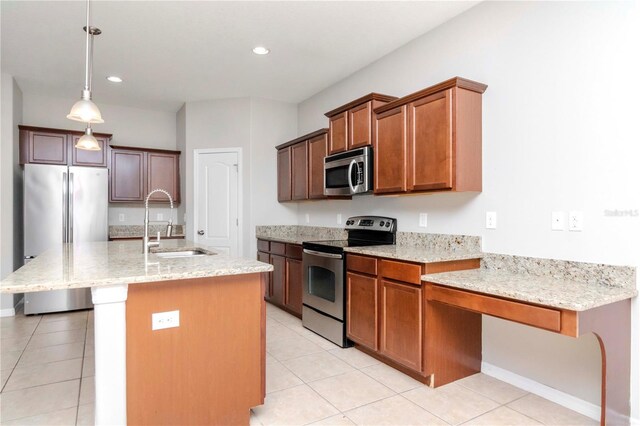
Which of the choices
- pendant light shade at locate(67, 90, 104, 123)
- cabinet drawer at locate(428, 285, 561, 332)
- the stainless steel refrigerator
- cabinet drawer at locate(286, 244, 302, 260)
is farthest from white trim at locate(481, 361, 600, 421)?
the stainless steel refrigerator

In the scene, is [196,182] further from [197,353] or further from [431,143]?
[197,353]

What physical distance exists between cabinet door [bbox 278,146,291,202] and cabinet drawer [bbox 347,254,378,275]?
78.9 inches

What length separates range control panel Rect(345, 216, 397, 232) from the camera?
3613 millimetres

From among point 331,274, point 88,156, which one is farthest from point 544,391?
point 88,156

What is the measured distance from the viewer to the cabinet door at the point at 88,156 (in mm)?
4852

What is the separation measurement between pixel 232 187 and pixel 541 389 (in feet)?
13.8

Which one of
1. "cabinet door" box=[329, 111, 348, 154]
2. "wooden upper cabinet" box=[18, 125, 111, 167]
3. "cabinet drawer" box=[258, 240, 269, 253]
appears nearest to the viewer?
"cabinet door" box=[329, 111, 348, 154]

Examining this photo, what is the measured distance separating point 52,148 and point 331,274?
4.00 m

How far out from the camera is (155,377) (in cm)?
184

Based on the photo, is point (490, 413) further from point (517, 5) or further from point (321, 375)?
point (517, 5)

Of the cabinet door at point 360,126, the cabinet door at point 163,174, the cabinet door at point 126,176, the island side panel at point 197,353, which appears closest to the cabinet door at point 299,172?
the cabinet door at point 360,126

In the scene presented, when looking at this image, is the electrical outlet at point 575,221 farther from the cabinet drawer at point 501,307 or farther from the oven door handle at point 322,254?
the oven door handle at point 322,254

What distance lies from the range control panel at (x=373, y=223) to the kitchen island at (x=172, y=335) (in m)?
1.78

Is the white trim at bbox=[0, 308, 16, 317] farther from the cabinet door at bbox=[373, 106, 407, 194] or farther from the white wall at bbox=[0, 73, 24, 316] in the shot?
the cabinet door at bbox=[373, 106, 407, 194]
